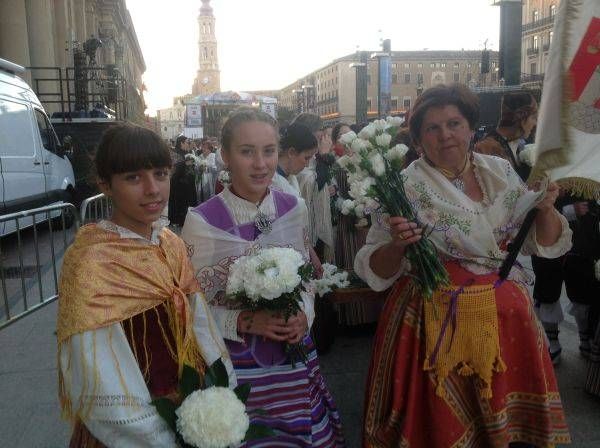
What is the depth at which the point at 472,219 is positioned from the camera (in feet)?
7.32

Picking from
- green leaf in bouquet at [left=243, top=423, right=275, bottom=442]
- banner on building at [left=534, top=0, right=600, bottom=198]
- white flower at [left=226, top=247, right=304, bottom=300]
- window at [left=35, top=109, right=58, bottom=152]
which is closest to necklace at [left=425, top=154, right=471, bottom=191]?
banner on building at [left=534, top=0, right=600, bottom=198]

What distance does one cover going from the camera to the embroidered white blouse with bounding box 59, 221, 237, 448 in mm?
1637

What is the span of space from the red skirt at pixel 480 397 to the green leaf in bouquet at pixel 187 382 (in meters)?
0.95

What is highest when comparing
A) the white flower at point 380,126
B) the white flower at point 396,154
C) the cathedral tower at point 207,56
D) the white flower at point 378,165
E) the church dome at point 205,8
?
the church dome at point 205,8

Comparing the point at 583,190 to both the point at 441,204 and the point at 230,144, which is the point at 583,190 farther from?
the point at 230,144

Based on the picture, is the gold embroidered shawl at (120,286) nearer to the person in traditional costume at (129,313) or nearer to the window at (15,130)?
the person in traditional costume at (129,313)

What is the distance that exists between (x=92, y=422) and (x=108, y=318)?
0.31m

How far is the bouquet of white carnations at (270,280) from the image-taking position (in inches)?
74.9

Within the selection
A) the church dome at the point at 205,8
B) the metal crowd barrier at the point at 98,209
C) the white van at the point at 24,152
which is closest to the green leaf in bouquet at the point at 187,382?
the metal crowd barrier at the point at 98,209

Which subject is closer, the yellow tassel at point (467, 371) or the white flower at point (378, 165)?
the white flower at point (378, 165)

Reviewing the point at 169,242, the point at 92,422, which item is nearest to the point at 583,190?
the point at 169,242

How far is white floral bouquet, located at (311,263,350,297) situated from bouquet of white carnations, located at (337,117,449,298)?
133cm

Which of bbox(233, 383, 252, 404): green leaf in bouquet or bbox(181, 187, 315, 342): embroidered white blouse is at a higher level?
bbox(181, 187, 315, 342): embroidered white blouse

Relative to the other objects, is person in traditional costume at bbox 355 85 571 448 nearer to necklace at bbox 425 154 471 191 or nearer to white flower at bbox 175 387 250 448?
necklace at bbox 425 154 471 191
